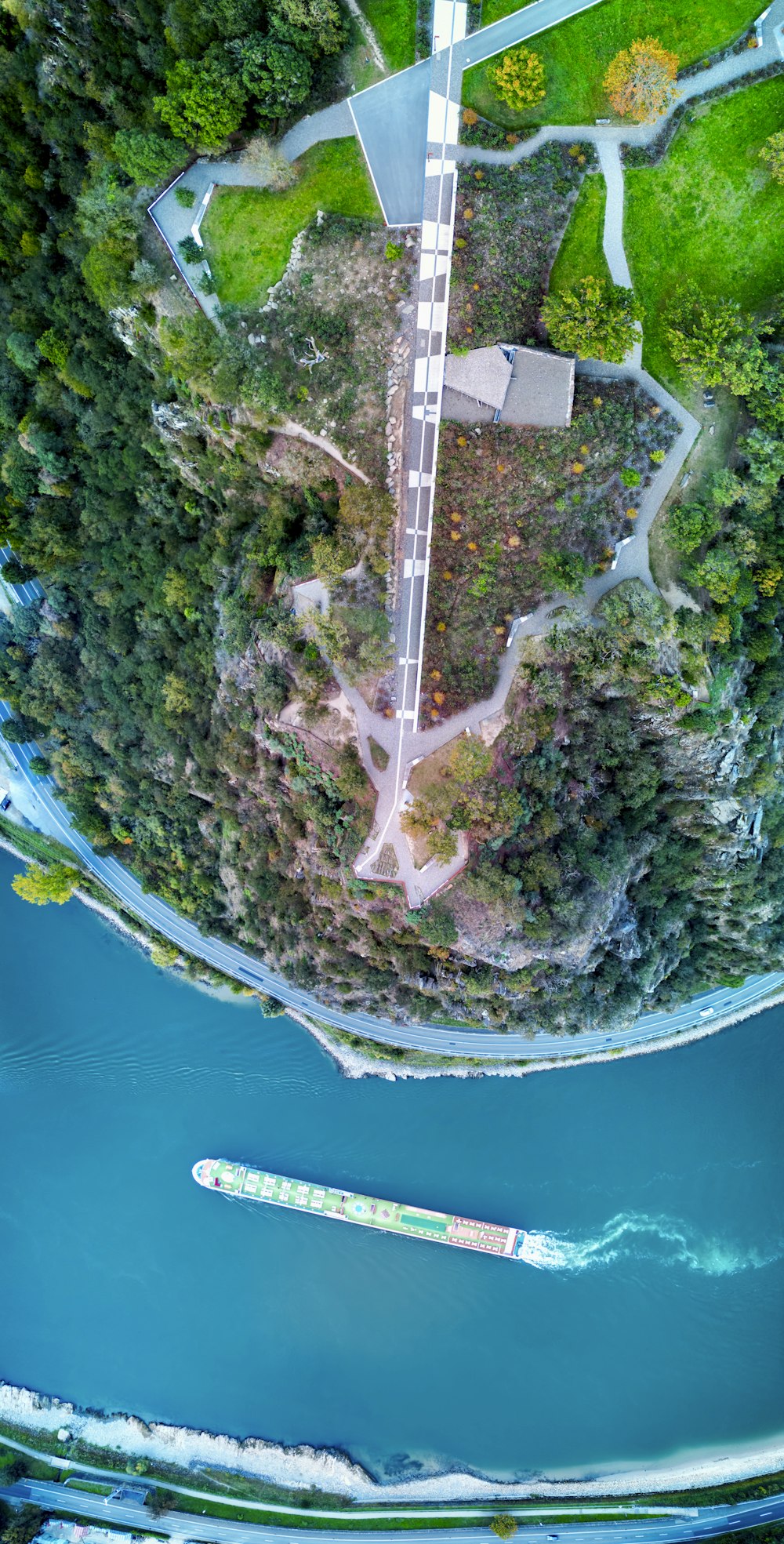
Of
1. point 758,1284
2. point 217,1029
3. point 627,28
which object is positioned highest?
point 627,28

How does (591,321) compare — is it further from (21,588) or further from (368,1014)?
(368,1014)

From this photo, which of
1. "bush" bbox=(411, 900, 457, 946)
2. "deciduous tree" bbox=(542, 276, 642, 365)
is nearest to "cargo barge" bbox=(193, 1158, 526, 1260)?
"bush" bbox=(411, 900, 457, 946)

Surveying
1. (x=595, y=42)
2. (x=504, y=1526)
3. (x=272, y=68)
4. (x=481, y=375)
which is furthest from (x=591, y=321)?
(x=504, y=1526)

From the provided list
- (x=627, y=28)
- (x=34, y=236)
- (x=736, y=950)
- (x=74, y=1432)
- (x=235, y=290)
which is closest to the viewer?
(x=627, y=28)

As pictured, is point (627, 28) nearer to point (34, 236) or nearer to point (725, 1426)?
point (34, 236)

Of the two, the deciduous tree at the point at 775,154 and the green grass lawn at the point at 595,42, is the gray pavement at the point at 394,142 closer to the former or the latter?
the green grass lawn at the point at 595,42

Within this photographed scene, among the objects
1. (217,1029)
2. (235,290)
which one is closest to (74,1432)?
(217,1029)

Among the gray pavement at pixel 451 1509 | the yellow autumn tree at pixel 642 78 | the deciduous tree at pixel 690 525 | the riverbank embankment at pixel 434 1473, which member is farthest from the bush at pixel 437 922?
the gray pavement at pixel 451 1509

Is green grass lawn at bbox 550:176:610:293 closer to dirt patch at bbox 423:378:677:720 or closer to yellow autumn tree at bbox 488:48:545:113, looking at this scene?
yellow autumn tree at bbox 488:48:545:113
